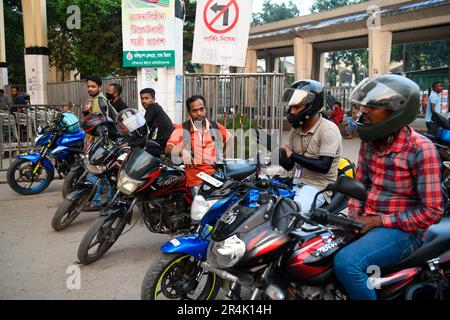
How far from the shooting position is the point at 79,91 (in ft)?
38.0

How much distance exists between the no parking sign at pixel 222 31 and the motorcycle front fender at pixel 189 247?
A: 354 centimetres

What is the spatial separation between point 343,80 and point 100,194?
64576mm

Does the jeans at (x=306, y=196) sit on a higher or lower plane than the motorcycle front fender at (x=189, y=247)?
higher

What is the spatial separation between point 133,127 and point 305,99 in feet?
6.08

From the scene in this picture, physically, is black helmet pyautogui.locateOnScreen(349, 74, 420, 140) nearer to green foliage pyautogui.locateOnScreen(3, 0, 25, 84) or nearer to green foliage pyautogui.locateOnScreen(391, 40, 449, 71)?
green foliage pyautogui.locateOnScreen(3, 0, 25, 84)

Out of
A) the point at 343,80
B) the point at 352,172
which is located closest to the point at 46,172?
the point at 352,172

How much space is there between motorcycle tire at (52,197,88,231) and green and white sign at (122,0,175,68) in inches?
124

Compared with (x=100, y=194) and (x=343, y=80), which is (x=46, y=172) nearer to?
(x=100, y=194)

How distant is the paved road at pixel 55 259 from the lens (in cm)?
371

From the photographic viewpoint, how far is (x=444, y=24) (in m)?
15.8

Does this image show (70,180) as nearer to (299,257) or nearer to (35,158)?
(35,158)

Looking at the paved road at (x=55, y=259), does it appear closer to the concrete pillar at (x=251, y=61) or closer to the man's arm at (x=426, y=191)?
the man's arm at (x=426, y=191)

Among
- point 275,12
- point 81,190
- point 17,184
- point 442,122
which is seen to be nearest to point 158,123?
point 81,190

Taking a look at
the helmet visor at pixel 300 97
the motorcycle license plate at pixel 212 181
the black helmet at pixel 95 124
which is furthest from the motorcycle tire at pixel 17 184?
the helmet visor at pixel 300 97
